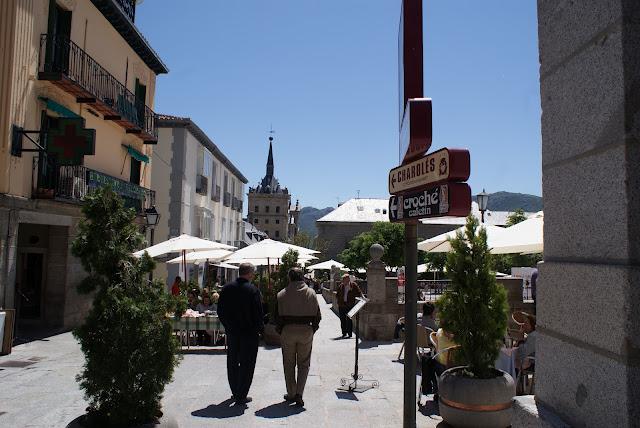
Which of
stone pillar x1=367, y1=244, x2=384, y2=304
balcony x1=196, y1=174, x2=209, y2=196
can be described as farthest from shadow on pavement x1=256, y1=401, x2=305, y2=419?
balcony x1=196, y1=174, x2=209, y2=196

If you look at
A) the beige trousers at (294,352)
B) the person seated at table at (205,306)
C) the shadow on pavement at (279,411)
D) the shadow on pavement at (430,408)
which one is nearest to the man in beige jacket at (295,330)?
the beige trousers at (294,352)

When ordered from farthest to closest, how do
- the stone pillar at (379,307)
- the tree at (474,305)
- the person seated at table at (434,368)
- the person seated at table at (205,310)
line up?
1. the stone pillar at (379,307)
2. the person seated at table at (205,310)
3. the person seated at table at (434,368)
4. the tree at (474,305)

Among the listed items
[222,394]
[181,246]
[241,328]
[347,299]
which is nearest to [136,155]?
[181,246]

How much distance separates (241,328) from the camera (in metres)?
6.93

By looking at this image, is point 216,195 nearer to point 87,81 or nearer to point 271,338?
point 87,81

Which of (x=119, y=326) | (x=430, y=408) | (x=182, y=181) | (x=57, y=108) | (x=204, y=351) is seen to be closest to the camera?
(x=119, y=326)

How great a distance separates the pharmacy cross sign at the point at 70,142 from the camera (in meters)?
12.1

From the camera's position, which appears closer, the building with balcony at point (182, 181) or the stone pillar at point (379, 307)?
the stone pillar at point (379, 307)

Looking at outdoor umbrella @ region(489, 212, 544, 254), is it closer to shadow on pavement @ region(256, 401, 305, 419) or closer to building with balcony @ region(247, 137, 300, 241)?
shadow on pavement @ region(256, 401, 305, 419)

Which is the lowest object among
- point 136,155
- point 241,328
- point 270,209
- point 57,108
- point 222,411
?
point 222,411

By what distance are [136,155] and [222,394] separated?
48.9ft

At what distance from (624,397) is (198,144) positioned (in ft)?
103

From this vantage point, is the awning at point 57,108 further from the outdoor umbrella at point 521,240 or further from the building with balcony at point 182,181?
the building with balcony at point 182,181

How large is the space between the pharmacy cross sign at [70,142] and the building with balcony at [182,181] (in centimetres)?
1415
